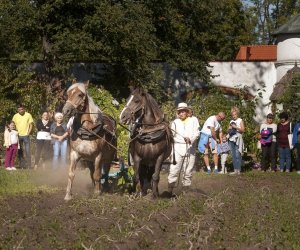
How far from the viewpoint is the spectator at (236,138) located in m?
20.5

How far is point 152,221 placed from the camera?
10.3 metres

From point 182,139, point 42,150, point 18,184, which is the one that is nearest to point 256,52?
point 42,150

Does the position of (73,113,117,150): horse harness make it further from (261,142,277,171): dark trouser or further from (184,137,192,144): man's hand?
(261,142,277,171): dark trouser

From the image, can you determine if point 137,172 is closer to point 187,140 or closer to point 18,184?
point 187,140

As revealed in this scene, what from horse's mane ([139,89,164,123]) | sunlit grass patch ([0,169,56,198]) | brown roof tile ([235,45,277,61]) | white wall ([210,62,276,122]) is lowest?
sunlit grass patch ([0,169,56,198])

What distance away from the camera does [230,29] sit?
5250 cm

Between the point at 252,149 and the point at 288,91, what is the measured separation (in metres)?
2.83

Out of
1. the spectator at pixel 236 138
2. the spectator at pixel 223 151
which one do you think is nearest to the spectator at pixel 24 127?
the spectator at pixel 223 151

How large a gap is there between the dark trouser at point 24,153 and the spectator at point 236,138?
5.44 meters

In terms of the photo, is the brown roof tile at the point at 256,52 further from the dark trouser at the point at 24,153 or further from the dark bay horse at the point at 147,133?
the dark bay horse at the point at 147,133

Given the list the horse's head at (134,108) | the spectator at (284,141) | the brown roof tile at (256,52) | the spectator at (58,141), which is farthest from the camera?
the brown roof tile at (256,52)

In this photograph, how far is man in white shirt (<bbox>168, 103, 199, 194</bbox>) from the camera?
1425cm

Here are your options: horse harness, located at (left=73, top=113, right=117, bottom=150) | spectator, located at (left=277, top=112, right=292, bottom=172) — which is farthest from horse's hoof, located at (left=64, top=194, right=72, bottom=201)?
spectator, located at (left=277, top=112, right=292, bottom=172)

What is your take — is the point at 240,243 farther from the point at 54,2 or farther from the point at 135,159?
the point at 54,2
